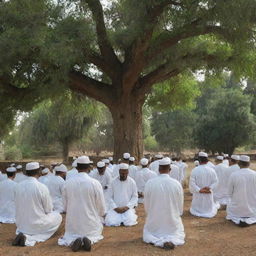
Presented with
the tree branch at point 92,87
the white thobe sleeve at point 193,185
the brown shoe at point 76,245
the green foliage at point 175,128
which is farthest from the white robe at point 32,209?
the green foliage at point 175,128

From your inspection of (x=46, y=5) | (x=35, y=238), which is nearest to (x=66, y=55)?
(x=46, y=5)

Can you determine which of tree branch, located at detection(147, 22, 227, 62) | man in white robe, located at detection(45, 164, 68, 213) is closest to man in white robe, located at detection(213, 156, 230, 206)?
man in white robe, located at detection(45, 164, 68, 213)

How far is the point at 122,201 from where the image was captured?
9.62m

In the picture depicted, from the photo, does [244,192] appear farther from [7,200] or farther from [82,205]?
[7,200]

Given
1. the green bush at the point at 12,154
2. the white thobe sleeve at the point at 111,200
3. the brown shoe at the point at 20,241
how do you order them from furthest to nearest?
the green bush at the point at 12,154, the white thobe sleeve at the point at 111,200, the brown shoe at the point at 20,241

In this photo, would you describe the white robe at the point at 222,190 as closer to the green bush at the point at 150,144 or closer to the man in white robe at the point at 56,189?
the man in white robe at the point at 56,189

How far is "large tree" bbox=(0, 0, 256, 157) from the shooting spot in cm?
1341

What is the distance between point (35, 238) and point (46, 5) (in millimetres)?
10138

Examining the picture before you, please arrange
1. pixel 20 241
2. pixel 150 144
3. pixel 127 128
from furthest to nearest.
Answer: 1. pixel 150 144
2. pixel 127 128
3. pixel 20 241

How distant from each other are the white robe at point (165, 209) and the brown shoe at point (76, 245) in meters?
1.29

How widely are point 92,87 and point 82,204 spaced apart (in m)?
10.4

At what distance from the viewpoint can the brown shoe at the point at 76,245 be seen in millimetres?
7133

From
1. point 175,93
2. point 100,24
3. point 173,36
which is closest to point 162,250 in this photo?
point 173,36

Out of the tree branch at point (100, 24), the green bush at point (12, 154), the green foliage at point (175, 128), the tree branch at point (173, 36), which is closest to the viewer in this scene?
the tree branch at point (173, 36)
